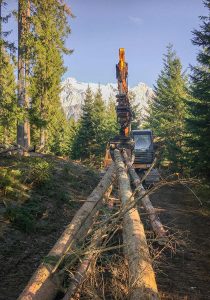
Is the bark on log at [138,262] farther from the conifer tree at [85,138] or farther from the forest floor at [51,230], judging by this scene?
the conifer tree at [85,138]

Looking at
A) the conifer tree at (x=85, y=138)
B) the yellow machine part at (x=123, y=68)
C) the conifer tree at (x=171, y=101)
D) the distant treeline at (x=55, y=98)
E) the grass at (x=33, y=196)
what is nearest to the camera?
the grass at (x=33, y=196)

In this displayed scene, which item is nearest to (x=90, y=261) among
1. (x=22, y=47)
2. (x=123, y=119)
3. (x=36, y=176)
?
(x=36, y=176)

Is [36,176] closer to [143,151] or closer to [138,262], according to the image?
[138,262]

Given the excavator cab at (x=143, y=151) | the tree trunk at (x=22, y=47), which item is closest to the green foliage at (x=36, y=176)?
the tree trunk at (x=22, y=47)

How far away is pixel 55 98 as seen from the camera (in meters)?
29.7

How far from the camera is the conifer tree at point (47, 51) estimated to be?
1750cm

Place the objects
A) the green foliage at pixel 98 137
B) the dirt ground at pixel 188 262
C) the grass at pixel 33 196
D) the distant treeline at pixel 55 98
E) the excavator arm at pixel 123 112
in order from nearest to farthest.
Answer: the dirt ground at pixel 188 262 → the grass at pixel 33 196 → the distant treeline at pixel 55 98 → the excavator arm at pixel 123 112 → the green foliage at pixel 98 137

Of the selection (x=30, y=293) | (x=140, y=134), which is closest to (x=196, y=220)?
(x=30, y=293)

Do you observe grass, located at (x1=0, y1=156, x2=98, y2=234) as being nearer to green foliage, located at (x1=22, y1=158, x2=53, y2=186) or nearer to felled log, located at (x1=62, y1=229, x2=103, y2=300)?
green foliage, located at (x1=22, y1=158, x2=53, y2=186)

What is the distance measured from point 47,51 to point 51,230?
58.4 ft

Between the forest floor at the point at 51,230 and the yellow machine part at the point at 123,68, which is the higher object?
the yellow machine part at the point at 123,68

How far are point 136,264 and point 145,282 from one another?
536mm

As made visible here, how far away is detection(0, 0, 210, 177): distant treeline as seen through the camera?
13517mm

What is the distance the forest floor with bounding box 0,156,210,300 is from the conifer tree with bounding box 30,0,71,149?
14.0 ft
